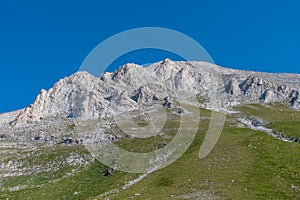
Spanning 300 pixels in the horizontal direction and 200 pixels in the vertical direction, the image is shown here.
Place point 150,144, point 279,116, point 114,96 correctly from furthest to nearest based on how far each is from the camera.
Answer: point 114,96 → point 279,116 → point 150,144

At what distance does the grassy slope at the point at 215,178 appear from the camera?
210 ft

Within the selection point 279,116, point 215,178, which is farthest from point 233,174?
point 279,116

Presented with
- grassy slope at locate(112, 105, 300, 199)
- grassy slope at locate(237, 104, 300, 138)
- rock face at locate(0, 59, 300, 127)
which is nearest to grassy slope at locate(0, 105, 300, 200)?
grassy slope at locate(112, 105, 300, 199)

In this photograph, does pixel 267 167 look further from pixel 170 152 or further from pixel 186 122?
pixel 186 122

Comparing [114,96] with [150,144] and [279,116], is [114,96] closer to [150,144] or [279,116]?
[279,116]

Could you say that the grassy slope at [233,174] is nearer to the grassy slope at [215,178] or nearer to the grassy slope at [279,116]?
the grassy slope at [215,178]

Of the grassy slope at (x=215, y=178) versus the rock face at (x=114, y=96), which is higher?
the rock face at (x=114, y=96)

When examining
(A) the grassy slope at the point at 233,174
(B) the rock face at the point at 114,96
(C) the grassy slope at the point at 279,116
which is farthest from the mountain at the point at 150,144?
(B) the rock face at the point at 114,96

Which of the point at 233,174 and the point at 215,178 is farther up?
the point at 215,178

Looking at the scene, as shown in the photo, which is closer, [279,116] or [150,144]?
[150,144]

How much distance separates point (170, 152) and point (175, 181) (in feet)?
68.0

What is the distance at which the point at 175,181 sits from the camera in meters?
71.7

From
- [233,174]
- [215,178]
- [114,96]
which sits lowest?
[233,174]

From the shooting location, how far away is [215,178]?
70312 mm
